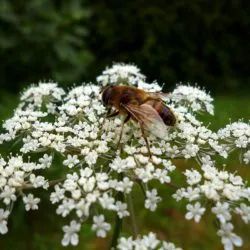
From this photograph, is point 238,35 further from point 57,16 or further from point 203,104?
point 203,104

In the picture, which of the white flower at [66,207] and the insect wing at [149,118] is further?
the insect wing at [149,118]

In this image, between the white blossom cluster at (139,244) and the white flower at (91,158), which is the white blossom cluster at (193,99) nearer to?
the white flower at (91,158)

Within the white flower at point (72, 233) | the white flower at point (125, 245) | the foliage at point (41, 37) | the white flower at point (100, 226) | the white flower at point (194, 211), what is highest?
the foliage at point (41, 37)

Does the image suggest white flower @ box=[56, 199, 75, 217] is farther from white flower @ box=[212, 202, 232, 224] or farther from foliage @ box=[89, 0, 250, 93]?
foliage @ box=[89, 0, 250, 93]

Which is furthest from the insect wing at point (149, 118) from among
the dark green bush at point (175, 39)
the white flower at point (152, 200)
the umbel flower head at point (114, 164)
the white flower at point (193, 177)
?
the dark green bush at point (175, 39)

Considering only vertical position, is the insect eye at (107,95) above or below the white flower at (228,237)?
above

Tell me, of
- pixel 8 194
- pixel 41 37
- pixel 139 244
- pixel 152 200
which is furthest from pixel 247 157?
pixel 41 37

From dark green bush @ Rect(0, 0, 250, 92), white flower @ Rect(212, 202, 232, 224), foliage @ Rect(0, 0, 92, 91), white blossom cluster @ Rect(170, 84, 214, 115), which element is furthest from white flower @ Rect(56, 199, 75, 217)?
dark green bush @ Rect(0, 0, 250, 92)

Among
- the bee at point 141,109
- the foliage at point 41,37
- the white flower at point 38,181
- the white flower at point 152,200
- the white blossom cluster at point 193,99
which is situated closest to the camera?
the white flower at point 152,200
